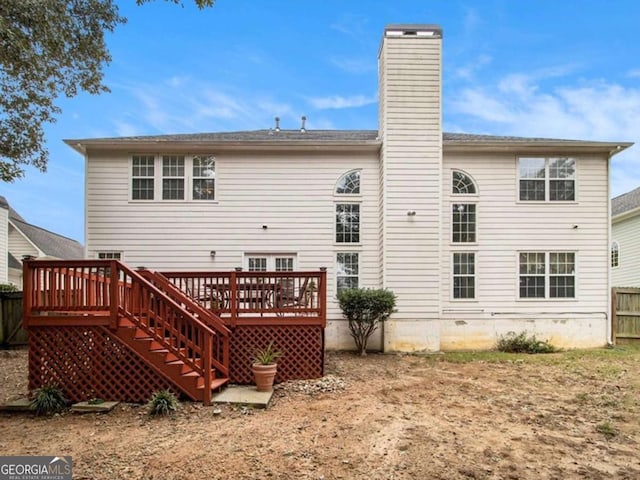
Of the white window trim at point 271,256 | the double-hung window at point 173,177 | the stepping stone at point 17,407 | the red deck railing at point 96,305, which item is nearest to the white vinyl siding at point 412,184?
the white window trim at point 271,256

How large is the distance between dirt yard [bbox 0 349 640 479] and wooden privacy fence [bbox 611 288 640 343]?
5.34 m

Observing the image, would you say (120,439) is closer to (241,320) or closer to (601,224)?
(241,320)

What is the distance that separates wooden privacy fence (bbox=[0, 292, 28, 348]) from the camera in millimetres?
10750

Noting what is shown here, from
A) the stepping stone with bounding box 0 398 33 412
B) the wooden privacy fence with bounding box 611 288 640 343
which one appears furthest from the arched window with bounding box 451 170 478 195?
the stepping stone with bounding box 0 398 33 412

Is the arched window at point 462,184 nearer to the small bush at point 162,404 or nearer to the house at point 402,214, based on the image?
the house at point 402,214

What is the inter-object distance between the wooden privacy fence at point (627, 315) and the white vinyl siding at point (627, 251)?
15.3 feet

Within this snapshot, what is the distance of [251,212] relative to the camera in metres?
10.8

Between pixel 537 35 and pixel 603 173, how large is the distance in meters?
5.04

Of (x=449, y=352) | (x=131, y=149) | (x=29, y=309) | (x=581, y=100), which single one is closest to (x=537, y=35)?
(x=581, y=100)

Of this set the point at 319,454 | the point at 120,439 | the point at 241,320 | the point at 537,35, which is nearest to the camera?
the point at 319,454

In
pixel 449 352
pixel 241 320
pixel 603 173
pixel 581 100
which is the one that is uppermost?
pixel 581 100

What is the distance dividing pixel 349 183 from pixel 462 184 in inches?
120

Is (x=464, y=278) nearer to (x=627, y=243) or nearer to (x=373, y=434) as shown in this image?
(x=373, y=434)

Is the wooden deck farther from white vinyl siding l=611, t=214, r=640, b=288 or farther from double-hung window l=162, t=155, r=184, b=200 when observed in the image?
white vinyl siding l=611, t=214, r=640, b=288
